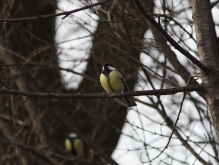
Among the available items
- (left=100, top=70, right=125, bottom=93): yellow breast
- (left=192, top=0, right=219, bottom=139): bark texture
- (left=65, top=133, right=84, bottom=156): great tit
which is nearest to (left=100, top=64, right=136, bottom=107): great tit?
(left=100, top=70, right=125, bottom=93): yellow breast

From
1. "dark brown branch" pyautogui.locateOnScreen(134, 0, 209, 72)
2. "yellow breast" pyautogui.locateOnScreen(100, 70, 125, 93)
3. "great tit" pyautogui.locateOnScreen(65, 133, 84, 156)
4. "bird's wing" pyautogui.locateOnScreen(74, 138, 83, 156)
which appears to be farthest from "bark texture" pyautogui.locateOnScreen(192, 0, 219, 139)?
"bird's wing" pyautogui.locateOnScreen(74, 138, 83, 156)

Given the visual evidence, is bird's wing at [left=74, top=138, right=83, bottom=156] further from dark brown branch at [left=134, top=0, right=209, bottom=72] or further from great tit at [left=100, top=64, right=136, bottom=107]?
dark brown branch at [left=134, top=0, right=209, bottom=72]

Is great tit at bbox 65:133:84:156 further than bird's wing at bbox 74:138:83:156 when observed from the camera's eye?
No

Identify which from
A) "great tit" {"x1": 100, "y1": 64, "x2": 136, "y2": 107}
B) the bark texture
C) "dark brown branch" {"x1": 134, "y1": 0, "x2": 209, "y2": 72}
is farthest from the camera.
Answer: "great tit" {"x1": 100, "y1": 64, "x2": 136, "y2": 107}

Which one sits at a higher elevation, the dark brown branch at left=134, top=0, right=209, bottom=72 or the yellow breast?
the yellow breast

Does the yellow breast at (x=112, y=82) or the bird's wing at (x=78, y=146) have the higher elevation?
the yellow breast at (x=112, y=82)

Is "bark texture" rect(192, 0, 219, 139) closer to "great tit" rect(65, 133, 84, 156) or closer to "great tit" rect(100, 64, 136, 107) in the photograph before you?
"great tit" rect(100, 64, 136, 107)

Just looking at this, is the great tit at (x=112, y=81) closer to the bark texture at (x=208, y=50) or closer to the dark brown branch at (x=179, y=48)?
the bark texture at (x=208, y=50)

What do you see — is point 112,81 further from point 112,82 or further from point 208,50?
point 208,50

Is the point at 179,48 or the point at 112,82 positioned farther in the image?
the point at 112,82

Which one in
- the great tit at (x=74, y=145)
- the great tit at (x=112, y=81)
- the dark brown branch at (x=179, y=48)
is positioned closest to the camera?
the dark brown branch at (x=179, y=48)

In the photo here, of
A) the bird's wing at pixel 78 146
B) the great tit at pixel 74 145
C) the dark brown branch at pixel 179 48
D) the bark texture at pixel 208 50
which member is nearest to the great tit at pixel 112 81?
the bark texture at pixel 208 50

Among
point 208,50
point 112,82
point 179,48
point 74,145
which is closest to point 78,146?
point 74,145

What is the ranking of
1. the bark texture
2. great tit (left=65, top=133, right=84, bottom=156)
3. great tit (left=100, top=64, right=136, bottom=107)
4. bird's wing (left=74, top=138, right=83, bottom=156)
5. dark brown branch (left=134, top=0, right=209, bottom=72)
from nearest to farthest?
1. dark brown branch (left=134, top=0, right=209, bottom=72)
2. the bark texture
3. great tit (left=100, top=64, right=136, bottom=107)
4. great tit (left=65, top=133, right=84, bottom=156)
5. bird's wing (left=74, top=138, right=83, bottom=156)
